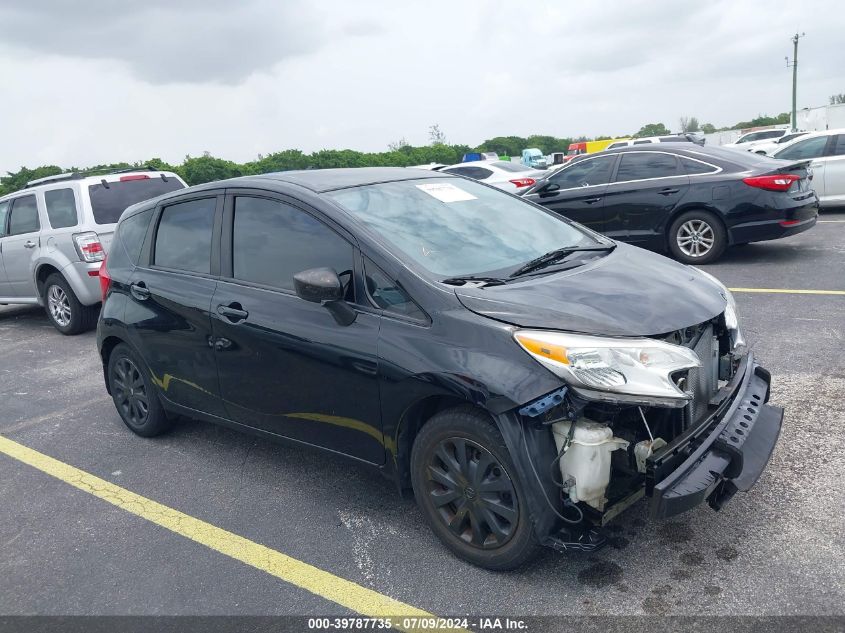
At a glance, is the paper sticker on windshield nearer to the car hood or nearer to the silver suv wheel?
the car hood

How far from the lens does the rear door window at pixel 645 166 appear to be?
8.98 m

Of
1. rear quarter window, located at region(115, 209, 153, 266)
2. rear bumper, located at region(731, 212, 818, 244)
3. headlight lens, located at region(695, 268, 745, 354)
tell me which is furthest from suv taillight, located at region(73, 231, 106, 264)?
rear bumper, located at region(731, 212, 818, 244)

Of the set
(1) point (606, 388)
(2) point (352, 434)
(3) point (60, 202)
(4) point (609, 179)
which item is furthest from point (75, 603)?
(4) point (609, 179)

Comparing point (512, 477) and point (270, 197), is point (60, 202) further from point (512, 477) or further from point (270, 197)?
point (512, 477)

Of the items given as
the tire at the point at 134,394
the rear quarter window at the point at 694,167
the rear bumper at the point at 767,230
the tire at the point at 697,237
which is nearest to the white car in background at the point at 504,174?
the rear quarter window at the point at 694,167

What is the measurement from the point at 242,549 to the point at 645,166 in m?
7.45

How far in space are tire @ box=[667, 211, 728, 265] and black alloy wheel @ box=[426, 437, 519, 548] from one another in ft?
22.0

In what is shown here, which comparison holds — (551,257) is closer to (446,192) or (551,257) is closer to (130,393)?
(446,192)

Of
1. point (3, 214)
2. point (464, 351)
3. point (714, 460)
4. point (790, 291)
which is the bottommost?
point (790, 291)

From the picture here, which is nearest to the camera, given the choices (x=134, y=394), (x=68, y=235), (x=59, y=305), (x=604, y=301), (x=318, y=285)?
(x=604, y=301)

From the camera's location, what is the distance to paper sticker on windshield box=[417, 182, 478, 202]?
3.98 metres

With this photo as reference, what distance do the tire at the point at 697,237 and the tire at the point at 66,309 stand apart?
690 cm

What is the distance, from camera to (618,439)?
278 cm

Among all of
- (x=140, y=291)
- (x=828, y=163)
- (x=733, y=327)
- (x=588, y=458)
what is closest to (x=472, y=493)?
(x=588, y=458)
